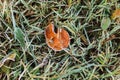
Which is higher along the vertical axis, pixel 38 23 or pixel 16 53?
pixel 38 23

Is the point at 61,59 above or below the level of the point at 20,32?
below

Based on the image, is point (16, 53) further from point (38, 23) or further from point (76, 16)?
point (76, 16)

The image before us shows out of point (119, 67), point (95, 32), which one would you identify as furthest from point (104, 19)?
point (119, 67)

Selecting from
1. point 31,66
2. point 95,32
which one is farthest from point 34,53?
point 95,32

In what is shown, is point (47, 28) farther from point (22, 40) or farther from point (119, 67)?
point (119, 67)

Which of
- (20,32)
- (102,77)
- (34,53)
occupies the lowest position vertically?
(102,77)

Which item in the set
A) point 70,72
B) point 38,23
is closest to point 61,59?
point 70,72
